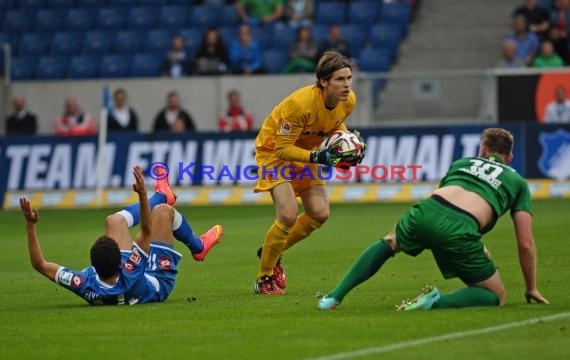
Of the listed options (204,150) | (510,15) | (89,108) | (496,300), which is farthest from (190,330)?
(510,15)

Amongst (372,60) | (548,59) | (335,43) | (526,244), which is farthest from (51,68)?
(526,244)

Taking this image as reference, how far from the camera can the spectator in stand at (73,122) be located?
25266mm

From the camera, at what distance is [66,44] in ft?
96.6

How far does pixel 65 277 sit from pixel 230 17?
18808mm

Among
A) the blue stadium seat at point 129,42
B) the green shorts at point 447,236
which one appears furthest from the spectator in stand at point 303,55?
the green shorts at point 447,236

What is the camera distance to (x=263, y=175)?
12.0m

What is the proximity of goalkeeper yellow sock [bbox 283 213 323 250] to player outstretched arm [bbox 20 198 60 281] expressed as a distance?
259 centimetres

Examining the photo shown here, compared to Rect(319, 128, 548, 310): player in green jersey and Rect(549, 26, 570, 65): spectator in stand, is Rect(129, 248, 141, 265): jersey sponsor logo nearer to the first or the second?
Rect(319, 128, 548, 310): player in green jersey

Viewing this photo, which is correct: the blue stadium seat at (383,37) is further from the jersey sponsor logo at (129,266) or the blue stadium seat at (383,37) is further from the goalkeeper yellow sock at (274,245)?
the jersey sponsor logo at (129,266)

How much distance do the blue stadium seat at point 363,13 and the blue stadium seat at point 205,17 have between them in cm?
326

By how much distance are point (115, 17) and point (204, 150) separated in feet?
23.0

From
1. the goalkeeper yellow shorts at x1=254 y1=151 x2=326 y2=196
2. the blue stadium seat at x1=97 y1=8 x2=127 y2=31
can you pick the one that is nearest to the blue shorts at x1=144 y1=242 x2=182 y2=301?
the goalkeeper yellow shorts at x1=254 y1=151 x2=326 y2=196

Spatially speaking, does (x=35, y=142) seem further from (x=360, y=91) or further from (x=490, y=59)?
(x=490, y=59)

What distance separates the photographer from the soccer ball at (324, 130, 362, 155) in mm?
11062
